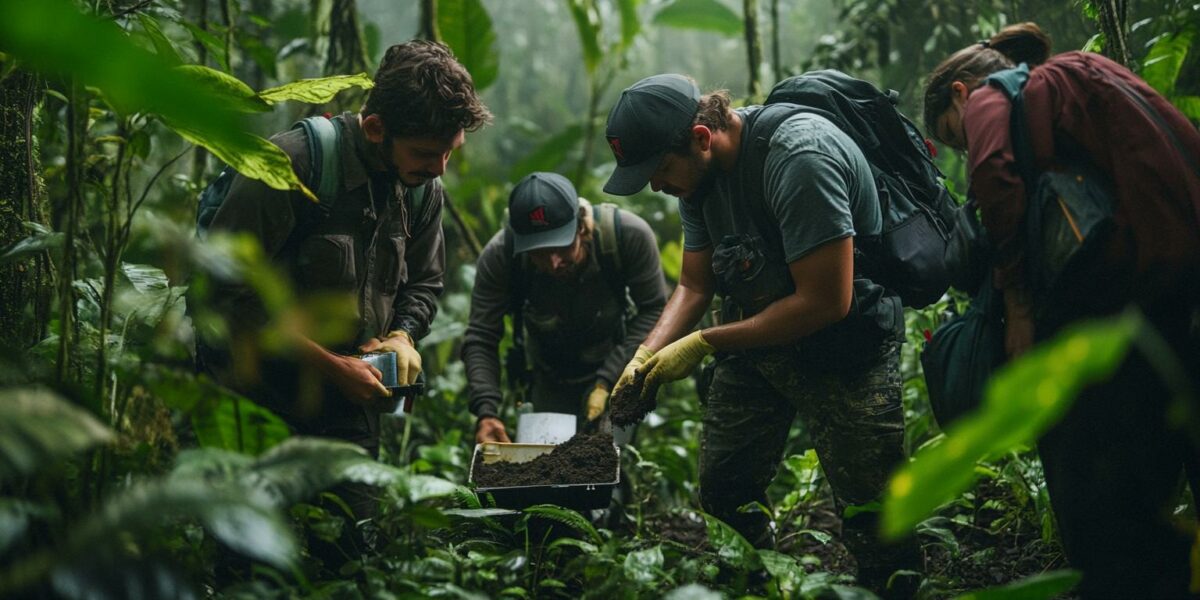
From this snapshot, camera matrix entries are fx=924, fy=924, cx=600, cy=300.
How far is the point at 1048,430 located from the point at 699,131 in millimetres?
1317

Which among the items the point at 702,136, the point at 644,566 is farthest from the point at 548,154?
the point at 644,566

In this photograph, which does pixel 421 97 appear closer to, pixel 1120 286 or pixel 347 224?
pixel 347 224

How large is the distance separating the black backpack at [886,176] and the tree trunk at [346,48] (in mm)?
2829

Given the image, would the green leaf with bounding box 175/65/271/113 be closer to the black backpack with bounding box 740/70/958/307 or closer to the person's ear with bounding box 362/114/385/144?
the person's ear with bounding box 362/114/385/144

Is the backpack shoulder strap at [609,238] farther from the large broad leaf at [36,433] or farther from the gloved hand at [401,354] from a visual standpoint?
the large broad leaf at [36,433]

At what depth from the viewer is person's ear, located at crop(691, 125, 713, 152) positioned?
9.51ft

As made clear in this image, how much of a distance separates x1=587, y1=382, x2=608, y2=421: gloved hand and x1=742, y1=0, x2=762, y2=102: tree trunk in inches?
83.4

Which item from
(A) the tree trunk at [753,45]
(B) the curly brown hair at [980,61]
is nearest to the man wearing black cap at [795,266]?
(B) the curly brown hair at [980,61]

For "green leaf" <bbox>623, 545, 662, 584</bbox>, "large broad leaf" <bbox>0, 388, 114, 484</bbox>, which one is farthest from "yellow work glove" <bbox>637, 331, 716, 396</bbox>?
"large broad leaf" <bbox>0, 388, 114, 484</bbox>

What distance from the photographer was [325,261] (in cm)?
301

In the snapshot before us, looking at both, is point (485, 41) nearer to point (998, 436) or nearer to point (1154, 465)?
point (1154, 465)

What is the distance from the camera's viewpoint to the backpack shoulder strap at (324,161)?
2.99m

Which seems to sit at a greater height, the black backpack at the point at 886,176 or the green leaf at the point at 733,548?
the black backpack at the point at 886,176

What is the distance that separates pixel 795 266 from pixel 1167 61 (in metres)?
1.47
